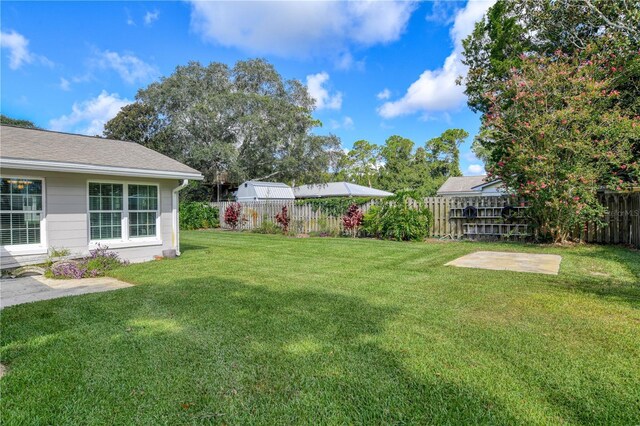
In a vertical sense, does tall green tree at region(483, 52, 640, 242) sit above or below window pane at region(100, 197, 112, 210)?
above

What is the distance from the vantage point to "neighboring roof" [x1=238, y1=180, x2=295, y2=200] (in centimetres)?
2764

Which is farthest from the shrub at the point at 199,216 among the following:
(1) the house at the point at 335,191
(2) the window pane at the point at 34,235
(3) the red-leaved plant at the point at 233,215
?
(1) the house at the point at 335,191

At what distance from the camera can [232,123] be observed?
101ft

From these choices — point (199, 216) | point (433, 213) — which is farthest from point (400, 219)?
point (199, 216)

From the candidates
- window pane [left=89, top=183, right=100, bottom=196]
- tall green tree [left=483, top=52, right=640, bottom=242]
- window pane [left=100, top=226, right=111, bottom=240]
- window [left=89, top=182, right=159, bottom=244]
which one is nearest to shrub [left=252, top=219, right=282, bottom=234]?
window [left=89, top=182, right=159, bottom=244]

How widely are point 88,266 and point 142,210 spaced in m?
2.09

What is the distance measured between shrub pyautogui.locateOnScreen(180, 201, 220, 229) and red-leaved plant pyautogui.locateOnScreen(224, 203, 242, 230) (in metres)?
1.99

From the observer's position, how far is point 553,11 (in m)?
11.6

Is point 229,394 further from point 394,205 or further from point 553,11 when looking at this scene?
point 553,11

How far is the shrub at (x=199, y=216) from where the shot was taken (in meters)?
21.0

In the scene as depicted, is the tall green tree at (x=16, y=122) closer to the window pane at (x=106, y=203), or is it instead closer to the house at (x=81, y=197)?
the house at (x=81, y=197)

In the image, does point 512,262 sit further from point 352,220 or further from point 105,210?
point 105,210

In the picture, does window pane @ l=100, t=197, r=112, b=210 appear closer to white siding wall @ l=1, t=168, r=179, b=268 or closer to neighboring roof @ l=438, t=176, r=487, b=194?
white siding wall @ l=1, t=168, r=179, b=268

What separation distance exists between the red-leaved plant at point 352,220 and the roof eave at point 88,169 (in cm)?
700
